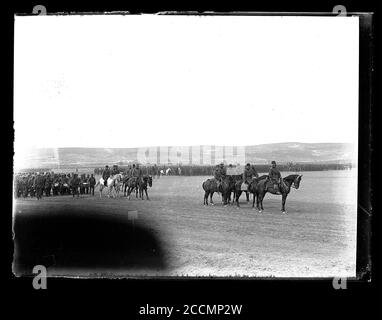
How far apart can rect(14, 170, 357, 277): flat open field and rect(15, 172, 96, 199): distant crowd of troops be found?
444mm

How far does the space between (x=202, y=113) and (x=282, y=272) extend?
96.4 inches

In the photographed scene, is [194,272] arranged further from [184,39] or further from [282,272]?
[184,39]

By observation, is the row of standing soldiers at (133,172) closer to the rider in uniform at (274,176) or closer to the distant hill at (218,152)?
the distant hill at (218,152)

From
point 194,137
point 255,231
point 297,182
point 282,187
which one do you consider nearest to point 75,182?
point 194,137

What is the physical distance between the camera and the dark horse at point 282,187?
19.8 ft

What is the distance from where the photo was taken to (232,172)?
606 cm

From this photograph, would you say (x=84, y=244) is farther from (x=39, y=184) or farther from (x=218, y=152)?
(x=218, y=152)

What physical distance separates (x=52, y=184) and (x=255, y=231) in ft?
9.58

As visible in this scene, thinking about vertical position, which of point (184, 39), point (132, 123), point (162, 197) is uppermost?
point (184, 39)

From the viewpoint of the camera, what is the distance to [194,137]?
6.00 metres

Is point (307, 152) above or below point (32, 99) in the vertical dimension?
below

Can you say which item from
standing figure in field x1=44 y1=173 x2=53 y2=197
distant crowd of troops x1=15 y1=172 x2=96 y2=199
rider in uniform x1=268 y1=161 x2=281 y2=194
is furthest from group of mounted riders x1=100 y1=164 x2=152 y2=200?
rider in uniform x1=268 y1=161 x2=281 y2=194

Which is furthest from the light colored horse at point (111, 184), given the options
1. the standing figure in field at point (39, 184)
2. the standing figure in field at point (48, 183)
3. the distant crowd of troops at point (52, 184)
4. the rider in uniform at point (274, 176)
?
the rider in uniform at point (274, 176)
